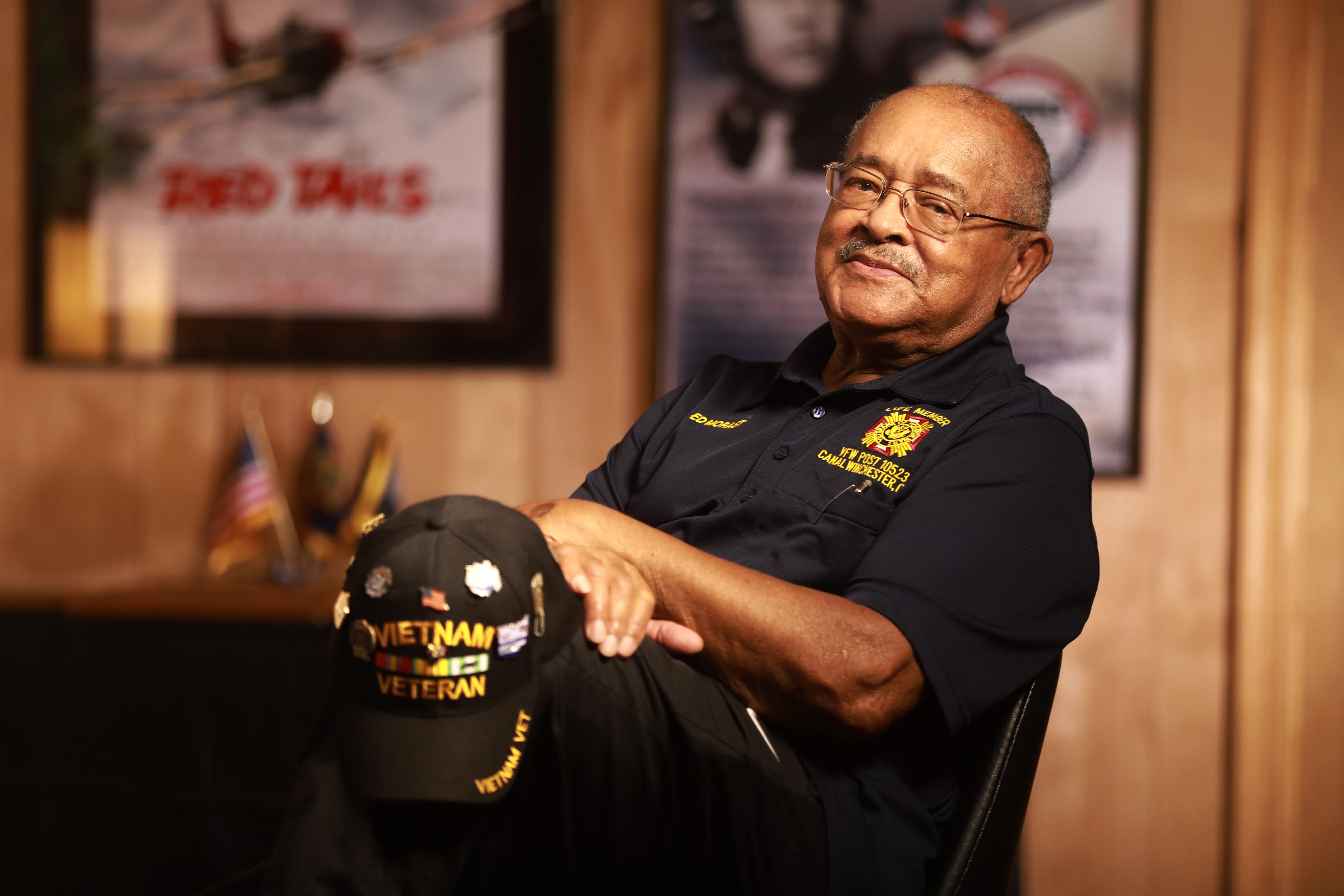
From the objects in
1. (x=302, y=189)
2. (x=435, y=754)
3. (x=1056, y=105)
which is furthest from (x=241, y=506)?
(x=1056, y=105)

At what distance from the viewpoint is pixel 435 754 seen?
78 cm

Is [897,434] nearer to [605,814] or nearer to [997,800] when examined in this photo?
[997,800]

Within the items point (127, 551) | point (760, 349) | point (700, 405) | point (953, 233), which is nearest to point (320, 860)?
point (700, 405)

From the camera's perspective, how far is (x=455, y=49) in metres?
2.23

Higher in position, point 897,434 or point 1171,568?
point 897,434

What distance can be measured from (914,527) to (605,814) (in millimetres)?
393

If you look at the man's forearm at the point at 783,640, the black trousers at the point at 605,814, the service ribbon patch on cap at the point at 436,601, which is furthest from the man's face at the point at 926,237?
the service ribbon patch on cap at the point at 436,601

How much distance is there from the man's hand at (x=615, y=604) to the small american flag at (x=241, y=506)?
1.44 metres

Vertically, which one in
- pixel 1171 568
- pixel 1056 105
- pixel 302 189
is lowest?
pixel 1171 568

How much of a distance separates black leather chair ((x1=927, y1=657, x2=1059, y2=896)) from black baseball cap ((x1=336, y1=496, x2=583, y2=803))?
0.42 meters

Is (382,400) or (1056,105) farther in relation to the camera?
(382,400)

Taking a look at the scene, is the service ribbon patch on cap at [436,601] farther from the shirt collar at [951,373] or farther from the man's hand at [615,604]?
the shirt collar at [951,373]

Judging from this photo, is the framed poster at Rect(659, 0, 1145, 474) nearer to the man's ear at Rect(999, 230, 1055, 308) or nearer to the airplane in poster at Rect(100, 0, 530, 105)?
the airplane in poster at Rect(100, 0, 530, 105)

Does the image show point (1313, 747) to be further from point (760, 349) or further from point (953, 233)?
point (953, 233)
